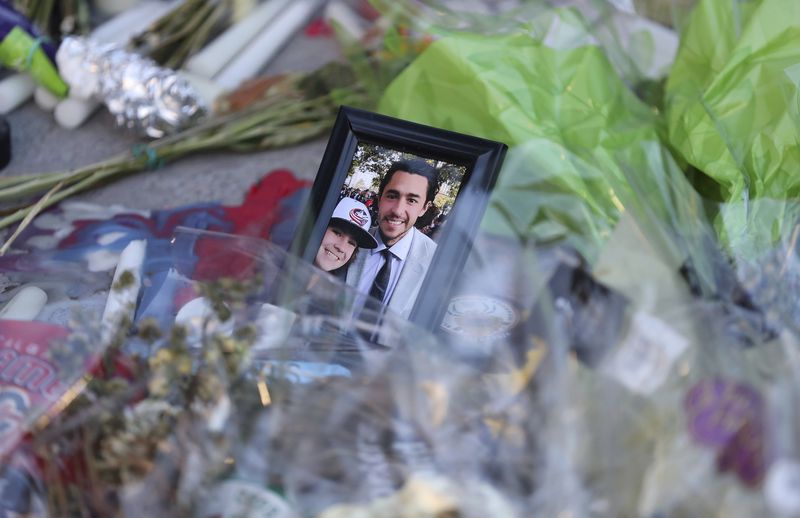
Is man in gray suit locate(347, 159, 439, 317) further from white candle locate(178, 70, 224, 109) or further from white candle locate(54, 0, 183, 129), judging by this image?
white candle locate(54, 0, 183, 129)

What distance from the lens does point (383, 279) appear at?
2.87 ft

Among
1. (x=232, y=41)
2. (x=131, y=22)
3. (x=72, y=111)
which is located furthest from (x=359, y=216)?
(x=131, y=22)

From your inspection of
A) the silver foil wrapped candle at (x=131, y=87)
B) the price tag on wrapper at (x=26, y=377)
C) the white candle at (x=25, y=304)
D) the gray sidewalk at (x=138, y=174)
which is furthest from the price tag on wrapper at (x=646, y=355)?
the silver foil wrapped candle at (x=131, y=87)

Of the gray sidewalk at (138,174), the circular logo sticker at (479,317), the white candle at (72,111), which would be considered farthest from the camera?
the white candle at (72,111)

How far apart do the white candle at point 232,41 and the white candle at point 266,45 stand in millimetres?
11

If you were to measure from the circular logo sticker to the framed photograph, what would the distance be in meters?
0.06

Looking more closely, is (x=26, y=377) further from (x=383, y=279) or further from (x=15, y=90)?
(x=15, y=90)

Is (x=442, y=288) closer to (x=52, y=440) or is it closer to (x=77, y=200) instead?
(x=52, y=440)

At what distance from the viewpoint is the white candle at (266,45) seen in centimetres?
155

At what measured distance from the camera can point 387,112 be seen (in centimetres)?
115

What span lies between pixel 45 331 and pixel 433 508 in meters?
0.39

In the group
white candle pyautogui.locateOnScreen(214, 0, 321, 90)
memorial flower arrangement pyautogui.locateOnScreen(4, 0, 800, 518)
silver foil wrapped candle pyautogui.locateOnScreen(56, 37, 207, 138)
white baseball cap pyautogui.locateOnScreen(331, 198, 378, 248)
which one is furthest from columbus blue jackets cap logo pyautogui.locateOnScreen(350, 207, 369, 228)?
white candle pyautogui.locateOnScreen(214, 0, 321, 90)

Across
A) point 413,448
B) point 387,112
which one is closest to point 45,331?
point 413,448

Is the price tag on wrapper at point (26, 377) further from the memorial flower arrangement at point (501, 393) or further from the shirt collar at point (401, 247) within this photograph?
the shirt collar at point (401, 247)
